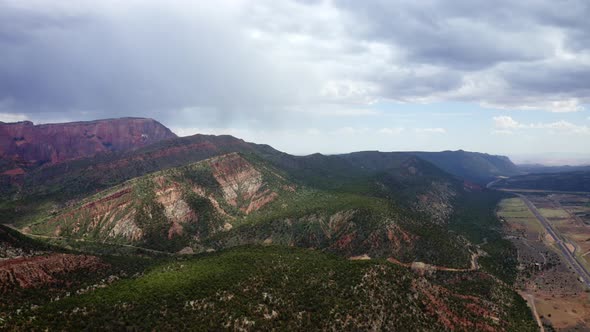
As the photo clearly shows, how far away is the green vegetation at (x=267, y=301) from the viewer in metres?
114

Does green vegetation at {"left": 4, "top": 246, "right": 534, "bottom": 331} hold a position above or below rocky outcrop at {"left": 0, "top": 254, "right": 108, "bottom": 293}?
below

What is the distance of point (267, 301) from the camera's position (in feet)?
433

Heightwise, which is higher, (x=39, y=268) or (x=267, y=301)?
(x=39, y=268)

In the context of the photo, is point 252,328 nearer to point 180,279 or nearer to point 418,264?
point 180,279

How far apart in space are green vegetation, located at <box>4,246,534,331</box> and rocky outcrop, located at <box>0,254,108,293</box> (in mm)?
21600

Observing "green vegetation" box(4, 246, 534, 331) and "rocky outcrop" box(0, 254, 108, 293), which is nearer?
"green vegetation" box(4, 246, 534, 331)

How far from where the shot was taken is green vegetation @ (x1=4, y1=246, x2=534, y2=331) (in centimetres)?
11450

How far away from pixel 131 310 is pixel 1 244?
75257 mm

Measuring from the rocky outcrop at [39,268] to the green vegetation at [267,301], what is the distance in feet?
70.9

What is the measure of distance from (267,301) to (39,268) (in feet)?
274

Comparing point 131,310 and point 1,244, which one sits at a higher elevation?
point 1,244

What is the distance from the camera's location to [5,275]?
424ft

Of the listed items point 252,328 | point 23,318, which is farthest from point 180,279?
point 23,318

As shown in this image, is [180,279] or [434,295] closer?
[180,279]
